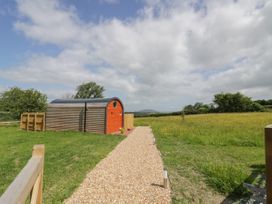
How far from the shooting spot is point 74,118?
774 inches

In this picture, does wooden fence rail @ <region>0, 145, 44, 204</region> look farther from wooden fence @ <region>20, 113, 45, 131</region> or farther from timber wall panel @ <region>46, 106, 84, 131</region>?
wooden fence @ <region>20, 113, 45, 131</region>

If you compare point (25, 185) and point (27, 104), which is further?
point (27, 104)

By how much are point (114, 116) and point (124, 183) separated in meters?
13.9

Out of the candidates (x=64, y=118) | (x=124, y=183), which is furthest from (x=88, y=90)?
(x=124, y=183)

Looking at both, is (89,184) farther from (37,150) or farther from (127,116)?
(127,116)

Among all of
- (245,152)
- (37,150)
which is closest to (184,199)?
(37,150)

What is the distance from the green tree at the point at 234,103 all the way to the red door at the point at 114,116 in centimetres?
5384

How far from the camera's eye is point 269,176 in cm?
211

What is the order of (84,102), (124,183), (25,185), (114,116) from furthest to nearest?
(84,102), (114,116), (124,183), (25,185)

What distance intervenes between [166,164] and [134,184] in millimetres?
2190

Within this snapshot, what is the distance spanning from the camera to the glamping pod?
18.4 metres

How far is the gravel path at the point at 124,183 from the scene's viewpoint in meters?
4.88

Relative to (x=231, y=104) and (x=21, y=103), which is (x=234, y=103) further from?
(x=21, y=103)

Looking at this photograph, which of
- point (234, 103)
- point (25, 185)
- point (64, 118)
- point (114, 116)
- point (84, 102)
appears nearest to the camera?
point (25, 185)
